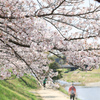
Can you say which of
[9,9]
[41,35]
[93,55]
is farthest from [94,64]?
[9,9]

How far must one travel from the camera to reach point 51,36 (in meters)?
6.92

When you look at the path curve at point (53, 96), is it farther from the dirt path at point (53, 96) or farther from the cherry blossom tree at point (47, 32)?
the cherry blossom tree at point (47, 32)

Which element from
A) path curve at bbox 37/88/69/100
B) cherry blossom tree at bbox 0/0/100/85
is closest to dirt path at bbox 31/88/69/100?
path curve at bbox 37/88/69/100

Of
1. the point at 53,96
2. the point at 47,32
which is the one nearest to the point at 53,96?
the point at 53,96

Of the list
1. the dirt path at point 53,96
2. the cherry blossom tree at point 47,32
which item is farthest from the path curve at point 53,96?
the cherry blossom tree at point 47,32

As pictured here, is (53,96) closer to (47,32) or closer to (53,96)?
(53,96)

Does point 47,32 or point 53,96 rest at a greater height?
point 47,32

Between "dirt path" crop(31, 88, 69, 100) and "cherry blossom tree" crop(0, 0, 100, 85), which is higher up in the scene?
"cherry blossom tree" crop(0, 0, 100, 85)

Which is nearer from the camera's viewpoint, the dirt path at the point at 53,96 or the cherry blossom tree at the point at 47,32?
the cherry blossom tree at the point at 47,32

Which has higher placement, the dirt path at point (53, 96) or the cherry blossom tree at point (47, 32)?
the cherry blossom tree at point (47, 32)

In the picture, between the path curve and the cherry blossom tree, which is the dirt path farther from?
the cherry blossom tree

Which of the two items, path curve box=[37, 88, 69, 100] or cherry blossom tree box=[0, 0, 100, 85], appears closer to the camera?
cherry blossom tree box=[0, 0, 100, 85]

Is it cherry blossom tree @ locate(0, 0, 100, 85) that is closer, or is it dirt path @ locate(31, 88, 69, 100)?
cherry blossom tree @ locate(0, 0, 100, 85)

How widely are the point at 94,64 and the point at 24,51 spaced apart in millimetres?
2924
